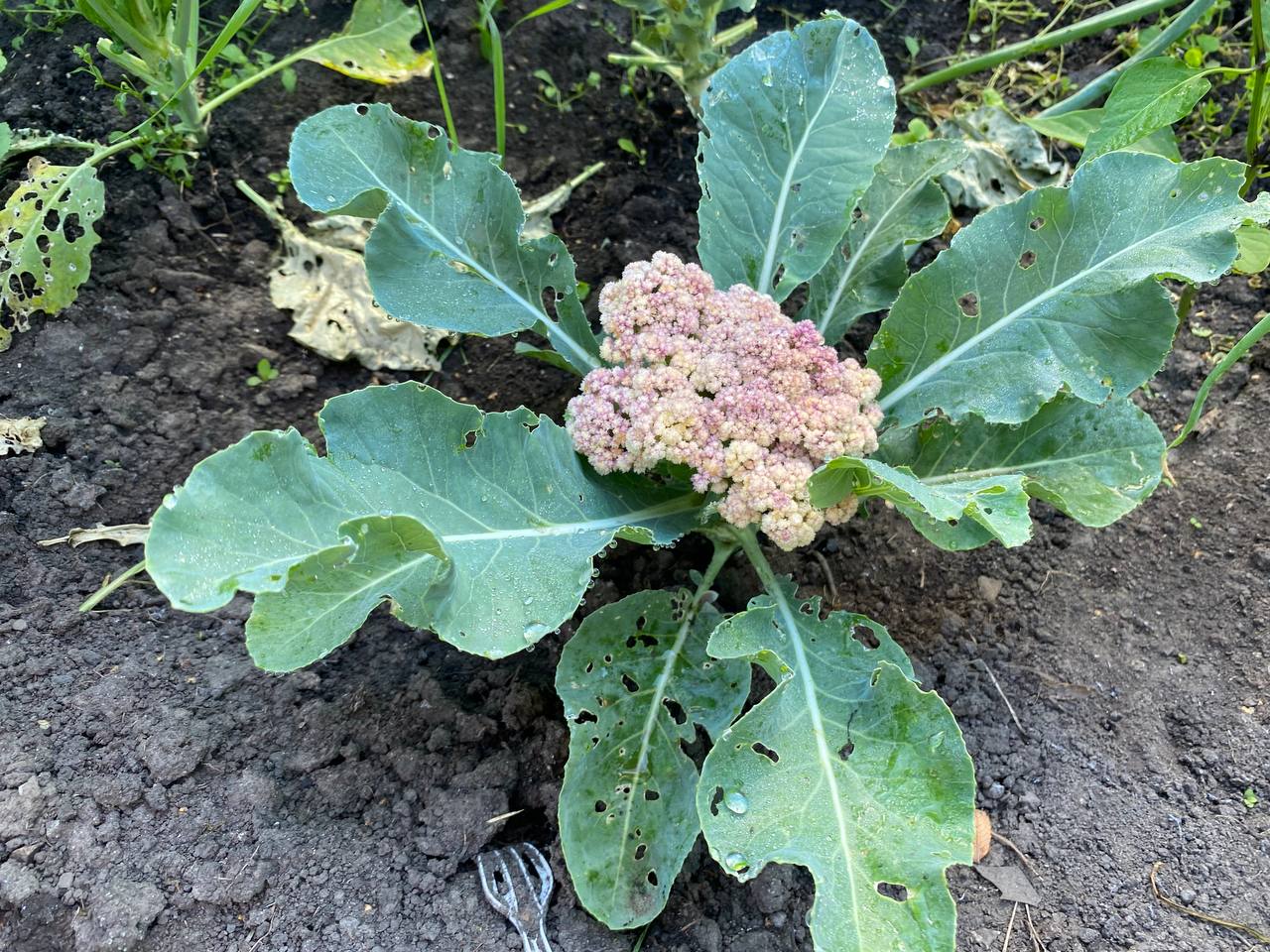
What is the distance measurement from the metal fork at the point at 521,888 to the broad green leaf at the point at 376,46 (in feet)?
7.15

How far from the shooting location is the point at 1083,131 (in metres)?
2.48

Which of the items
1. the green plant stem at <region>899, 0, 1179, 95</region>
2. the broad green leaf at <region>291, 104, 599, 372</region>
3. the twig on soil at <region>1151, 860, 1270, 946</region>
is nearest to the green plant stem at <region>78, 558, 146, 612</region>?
the broad green leaf at <region>291, 104, 599, 372</region>

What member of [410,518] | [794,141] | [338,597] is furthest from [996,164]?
[338,597]

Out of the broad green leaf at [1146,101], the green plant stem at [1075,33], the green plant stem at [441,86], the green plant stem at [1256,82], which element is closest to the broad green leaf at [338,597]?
the green plant stem at [441,86]

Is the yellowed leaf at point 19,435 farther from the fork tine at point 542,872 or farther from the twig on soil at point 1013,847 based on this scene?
the twig on soil at point 1013,847

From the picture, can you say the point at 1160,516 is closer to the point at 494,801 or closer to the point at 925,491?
the point at 925,491

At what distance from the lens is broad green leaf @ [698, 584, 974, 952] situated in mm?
1489

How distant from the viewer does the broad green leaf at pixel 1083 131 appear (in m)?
2.40

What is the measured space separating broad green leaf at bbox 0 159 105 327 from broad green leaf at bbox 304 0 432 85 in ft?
2.49

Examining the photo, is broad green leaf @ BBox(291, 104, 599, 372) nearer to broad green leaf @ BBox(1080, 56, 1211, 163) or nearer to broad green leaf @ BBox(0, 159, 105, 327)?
broad green leaf @ BBox(0, 159, 105, 327)

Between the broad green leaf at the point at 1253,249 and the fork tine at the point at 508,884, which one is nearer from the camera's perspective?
the fork tine at the point at 508,884

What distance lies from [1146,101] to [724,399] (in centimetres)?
130

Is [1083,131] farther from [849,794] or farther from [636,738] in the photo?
[636,738]

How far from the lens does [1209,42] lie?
280cm
